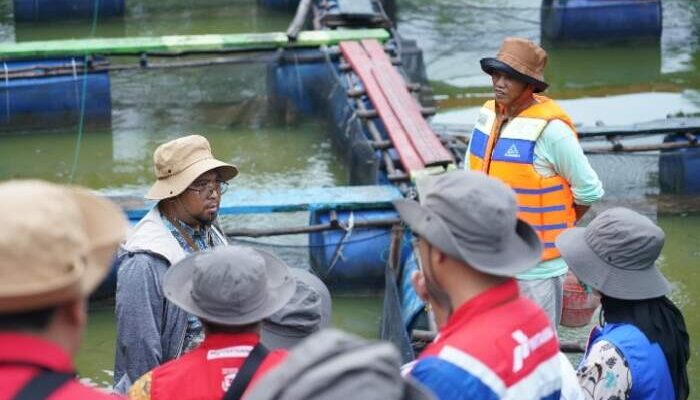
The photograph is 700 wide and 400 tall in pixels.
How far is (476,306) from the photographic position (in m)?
2.78

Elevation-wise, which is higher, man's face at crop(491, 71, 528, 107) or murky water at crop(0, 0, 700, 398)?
man's face at crop(491, 71, 528, 107)

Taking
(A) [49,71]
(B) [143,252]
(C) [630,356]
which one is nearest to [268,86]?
(A) [49,71]

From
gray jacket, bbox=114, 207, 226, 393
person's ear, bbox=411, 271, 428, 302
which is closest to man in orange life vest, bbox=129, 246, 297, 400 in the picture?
person's ear, bbox=411, 271, 428, 302

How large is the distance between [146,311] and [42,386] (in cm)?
198

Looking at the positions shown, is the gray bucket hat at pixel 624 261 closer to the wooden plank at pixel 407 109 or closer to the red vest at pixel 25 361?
the red vest at pixel 25 361

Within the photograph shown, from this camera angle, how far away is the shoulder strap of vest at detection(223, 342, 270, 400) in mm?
3078

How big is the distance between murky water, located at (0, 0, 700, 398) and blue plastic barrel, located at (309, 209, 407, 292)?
0.58 ft

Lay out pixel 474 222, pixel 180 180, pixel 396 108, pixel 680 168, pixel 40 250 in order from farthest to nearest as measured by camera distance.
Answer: pixel 680 168 < pixel 396 108 < pixel 180 180 < pixel 474 222 < pixel 40 250

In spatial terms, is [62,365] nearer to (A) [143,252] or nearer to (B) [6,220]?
(B) [6,220]

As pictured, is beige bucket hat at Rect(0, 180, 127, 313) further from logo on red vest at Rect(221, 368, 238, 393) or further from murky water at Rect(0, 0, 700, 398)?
murky water at Rect(0, 0, 700, 398)

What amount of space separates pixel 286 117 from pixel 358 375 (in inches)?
372

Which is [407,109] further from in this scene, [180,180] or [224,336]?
[224,336]

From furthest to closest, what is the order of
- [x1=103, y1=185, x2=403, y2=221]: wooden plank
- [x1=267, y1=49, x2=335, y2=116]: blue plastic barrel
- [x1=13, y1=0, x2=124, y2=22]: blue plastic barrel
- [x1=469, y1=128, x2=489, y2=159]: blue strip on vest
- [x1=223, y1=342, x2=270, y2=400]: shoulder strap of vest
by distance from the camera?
[x1=13, y1=0, x2=124, y2=22]: blue plastic barrel
[x1=267, y1=49, x2=335, y2=116]: blue plastic barrel
[x1=103, y1=185, x2=403, y2=221]: wooden plank
[x1=469, y1=128, x2=489, y2=159]: blue strip on vest
[x1=223, y1=342, x2=270, y2=400]: shoulder strap of vest

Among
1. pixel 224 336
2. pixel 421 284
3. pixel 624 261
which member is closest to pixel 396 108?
pixel 624 261
